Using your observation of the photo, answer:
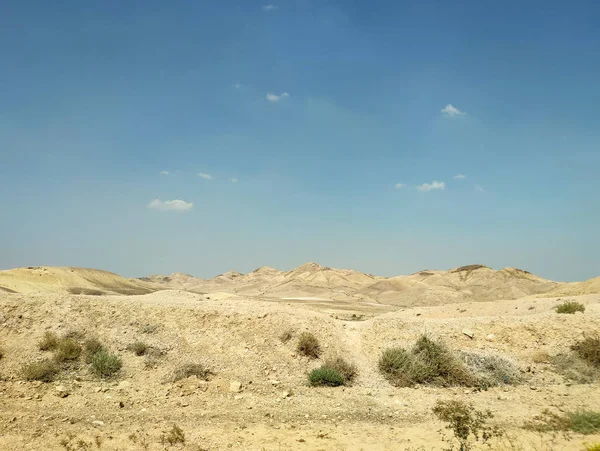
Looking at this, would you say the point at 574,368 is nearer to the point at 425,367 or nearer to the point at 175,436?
the point at 425,367

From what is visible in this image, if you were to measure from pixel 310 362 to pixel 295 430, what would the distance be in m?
5.26

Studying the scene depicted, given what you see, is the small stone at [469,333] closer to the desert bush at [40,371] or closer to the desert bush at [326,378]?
the desert bush at [326,378]

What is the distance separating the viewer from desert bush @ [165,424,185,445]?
830cm

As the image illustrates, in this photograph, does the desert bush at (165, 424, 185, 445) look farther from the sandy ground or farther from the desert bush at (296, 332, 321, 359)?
the desert bush at (296, 332, 321, 359)

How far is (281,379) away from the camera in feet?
43.5

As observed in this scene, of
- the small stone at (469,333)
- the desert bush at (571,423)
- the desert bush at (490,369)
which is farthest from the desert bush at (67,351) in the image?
the small stone at (469,333)

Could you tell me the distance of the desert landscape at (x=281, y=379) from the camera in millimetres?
8742

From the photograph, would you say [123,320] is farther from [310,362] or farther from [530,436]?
[530,436]

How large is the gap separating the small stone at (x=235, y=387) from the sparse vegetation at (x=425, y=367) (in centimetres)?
526

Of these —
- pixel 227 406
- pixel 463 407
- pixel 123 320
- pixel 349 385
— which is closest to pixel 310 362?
pixel 349 385

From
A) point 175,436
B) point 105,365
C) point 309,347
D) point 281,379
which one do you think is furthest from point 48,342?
point 309,347

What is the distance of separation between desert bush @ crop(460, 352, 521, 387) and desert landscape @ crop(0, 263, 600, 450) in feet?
0.14

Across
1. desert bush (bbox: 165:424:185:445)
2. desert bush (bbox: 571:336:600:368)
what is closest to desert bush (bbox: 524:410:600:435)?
desert bush (bbox: 571:336:600:368)

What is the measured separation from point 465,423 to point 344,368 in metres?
5.02
